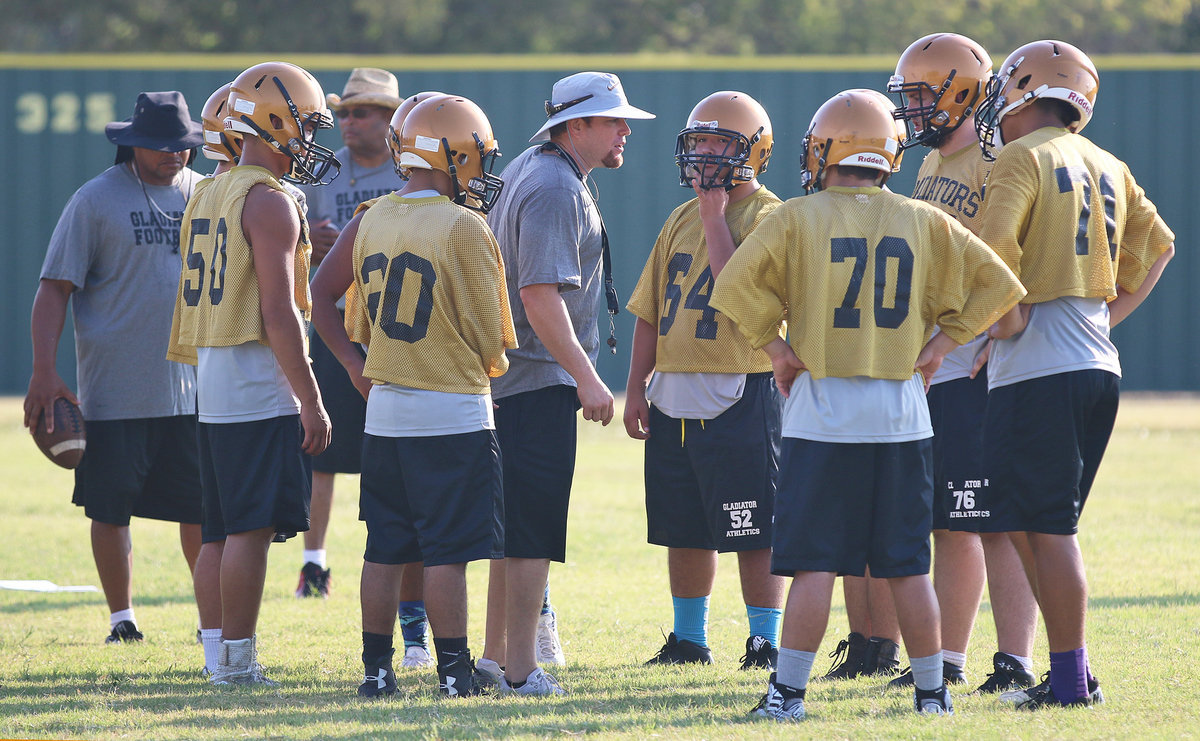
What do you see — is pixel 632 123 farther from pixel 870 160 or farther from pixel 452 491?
pixel 452 491

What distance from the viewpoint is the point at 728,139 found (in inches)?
188

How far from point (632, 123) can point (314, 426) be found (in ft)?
35.6

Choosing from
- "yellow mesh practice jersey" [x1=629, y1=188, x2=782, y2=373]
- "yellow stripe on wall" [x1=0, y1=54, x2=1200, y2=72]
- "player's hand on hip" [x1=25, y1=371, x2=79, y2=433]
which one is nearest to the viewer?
"yellow mesh practice jersey" [x1=629, y1=188, x2=782, y2=373]

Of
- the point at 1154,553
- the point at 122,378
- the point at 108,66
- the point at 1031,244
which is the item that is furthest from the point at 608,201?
the point at 1031,244

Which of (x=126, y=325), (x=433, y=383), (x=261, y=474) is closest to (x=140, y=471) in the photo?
(x=126, y=325)

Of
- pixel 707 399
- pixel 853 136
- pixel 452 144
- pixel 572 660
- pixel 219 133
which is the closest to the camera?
pixel 853 136

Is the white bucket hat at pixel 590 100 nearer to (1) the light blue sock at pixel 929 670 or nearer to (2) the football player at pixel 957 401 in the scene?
(2) the football player at pixel 957 401

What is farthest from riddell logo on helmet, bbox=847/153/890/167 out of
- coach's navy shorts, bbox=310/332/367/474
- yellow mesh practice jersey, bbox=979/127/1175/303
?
coach's navy shorts, bbox=310/332/367/474

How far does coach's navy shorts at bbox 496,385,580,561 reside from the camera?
457 cm

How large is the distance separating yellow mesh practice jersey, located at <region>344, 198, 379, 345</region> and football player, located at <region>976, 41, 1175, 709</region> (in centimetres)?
207

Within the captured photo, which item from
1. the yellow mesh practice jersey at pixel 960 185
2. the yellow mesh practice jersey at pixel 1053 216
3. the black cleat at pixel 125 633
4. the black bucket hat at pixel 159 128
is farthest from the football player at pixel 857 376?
the black cleat at pixel 125 633

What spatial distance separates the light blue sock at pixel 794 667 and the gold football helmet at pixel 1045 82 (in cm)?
181

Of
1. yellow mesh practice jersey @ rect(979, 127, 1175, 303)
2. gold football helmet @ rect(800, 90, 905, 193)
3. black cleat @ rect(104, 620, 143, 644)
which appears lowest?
black cleat @ rect(104, 620, 143, 644)

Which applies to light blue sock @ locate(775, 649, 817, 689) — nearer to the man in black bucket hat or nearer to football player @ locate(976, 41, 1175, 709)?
football player @ locate(976, 41, 1175, 709)
